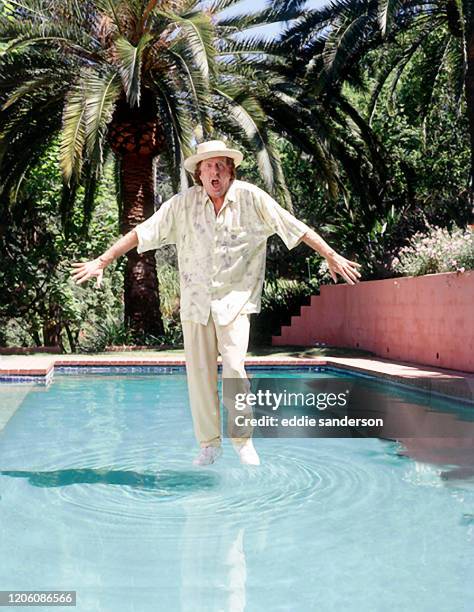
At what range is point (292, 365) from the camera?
1205 centimetres

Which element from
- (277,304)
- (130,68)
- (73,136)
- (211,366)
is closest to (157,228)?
(211,366)

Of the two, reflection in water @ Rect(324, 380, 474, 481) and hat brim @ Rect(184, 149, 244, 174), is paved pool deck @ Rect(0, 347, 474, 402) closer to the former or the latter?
reflection in water @ Rect(324, 380, 474, 481)

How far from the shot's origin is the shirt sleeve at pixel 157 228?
438cm

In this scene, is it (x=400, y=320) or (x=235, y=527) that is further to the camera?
(x=400, y=320)

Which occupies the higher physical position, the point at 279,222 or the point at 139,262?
the point at 139,262

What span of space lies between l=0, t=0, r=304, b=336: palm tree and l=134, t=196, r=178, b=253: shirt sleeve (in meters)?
6.56

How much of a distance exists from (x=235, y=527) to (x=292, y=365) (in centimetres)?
856

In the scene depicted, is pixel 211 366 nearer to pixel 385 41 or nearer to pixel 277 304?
pixel 385 41

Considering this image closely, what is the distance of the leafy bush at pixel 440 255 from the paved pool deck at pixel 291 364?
1.39 m

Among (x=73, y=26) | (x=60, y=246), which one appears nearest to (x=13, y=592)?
(x=73, y=26)

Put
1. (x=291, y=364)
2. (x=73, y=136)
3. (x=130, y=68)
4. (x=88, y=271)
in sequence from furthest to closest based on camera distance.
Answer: (x=291, y=364)
(x=73, y=136)
(x=130, y=68)
(x=88, y=271)

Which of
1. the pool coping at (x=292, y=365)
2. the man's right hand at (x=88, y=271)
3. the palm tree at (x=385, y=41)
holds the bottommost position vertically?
the pool coping at (x=292, y=365)

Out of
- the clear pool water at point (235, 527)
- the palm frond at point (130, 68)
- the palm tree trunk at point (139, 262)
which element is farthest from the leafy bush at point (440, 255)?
the clear pool water at point (235, 527)

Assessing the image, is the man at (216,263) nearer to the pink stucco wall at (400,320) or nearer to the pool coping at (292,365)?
the pool coping at (292,365)
